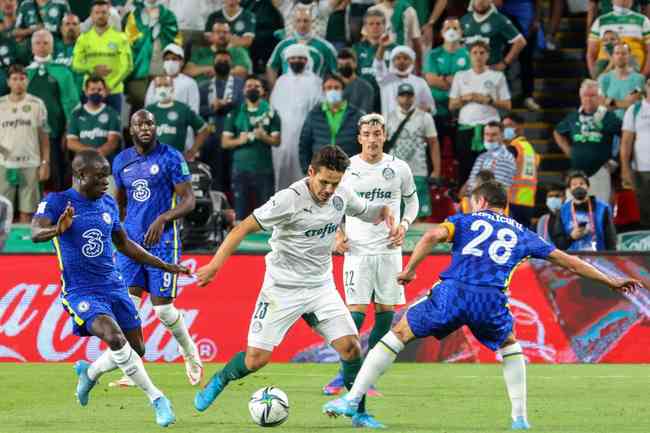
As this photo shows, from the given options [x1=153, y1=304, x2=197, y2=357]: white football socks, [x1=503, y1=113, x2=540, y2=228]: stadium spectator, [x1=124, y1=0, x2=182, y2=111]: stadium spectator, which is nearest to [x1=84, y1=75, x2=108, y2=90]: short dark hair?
[x1=124, y1=0, x2=182, y2=111]: stadium spectator

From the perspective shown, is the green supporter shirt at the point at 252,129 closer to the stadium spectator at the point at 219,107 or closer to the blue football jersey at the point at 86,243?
the stadium spectator at the point at 219,107

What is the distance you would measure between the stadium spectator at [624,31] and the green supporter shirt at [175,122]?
5779 mm

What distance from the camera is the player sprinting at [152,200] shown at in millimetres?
Answer: 13227

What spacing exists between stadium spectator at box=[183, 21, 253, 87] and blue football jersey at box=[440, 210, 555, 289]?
995cm

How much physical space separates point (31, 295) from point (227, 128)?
4058mm

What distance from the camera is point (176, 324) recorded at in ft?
44.4

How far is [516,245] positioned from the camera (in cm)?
1007

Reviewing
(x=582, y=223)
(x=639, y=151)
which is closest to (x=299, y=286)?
(x=582, y=223)

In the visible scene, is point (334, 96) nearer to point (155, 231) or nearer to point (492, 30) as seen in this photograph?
point (492, 30)

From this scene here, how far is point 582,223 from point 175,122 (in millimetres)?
5389

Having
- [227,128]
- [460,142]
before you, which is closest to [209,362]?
[227,128]

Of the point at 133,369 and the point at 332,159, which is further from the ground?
the point at 332,159

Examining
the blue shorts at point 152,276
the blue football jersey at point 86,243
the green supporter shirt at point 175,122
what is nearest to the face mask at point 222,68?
the green supporter shirt at point 175,122

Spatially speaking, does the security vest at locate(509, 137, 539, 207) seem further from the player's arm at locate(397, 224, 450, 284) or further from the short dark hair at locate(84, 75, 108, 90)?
the player's arm at locate(397, 224, 450, 284)
